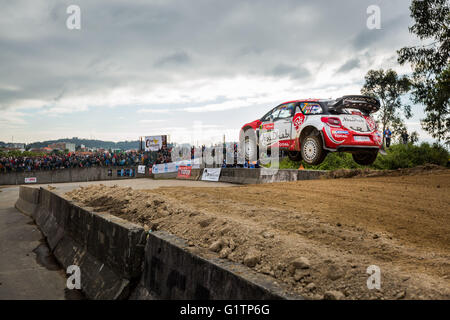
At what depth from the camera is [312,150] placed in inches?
258

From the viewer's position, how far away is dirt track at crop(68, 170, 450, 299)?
2980mm

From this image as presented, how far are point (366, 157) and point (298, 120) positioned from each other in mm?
1668

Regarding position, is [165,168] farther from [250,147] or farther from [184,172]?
[250,147]

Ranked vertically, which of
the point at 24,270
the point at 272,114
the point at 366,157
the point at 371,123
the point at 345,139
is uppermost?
the point at 272,114

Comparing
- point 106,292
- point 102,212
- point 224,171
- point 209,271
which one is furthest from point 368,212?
point 224,171

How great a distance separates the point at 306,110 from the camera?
690cm

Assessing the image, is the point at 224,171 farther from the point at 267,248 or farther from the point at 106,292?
the point at 267,248

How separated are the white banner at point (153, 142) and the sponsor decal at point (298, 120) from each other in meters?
33.9

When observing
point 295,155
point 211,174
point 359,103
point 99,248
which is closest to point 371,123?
point 359,103

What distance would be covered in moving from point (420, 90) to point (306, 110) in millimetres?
7645

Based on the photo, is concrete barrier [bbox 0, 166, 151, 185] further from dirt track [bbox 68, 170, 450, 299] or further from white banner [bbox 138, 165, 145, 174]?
dirt track [bbox 68, 170, 450, 299]

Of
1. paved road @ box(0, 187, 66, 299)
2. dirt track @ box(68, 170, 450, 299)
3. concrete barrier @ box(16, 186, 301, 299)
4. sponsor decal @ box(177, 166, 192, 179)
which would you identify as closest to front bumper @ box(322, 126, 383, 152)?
dirt track @ box(68, 170, 450, 299)

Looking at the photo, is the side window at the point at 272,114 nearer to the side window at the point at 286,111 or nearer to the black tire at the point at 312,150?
the side window at the point at 286,111

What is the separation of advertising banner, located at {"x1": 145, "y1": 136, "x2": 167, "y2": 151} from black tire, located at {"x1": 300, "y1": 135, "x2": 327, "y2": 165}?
33.8m
